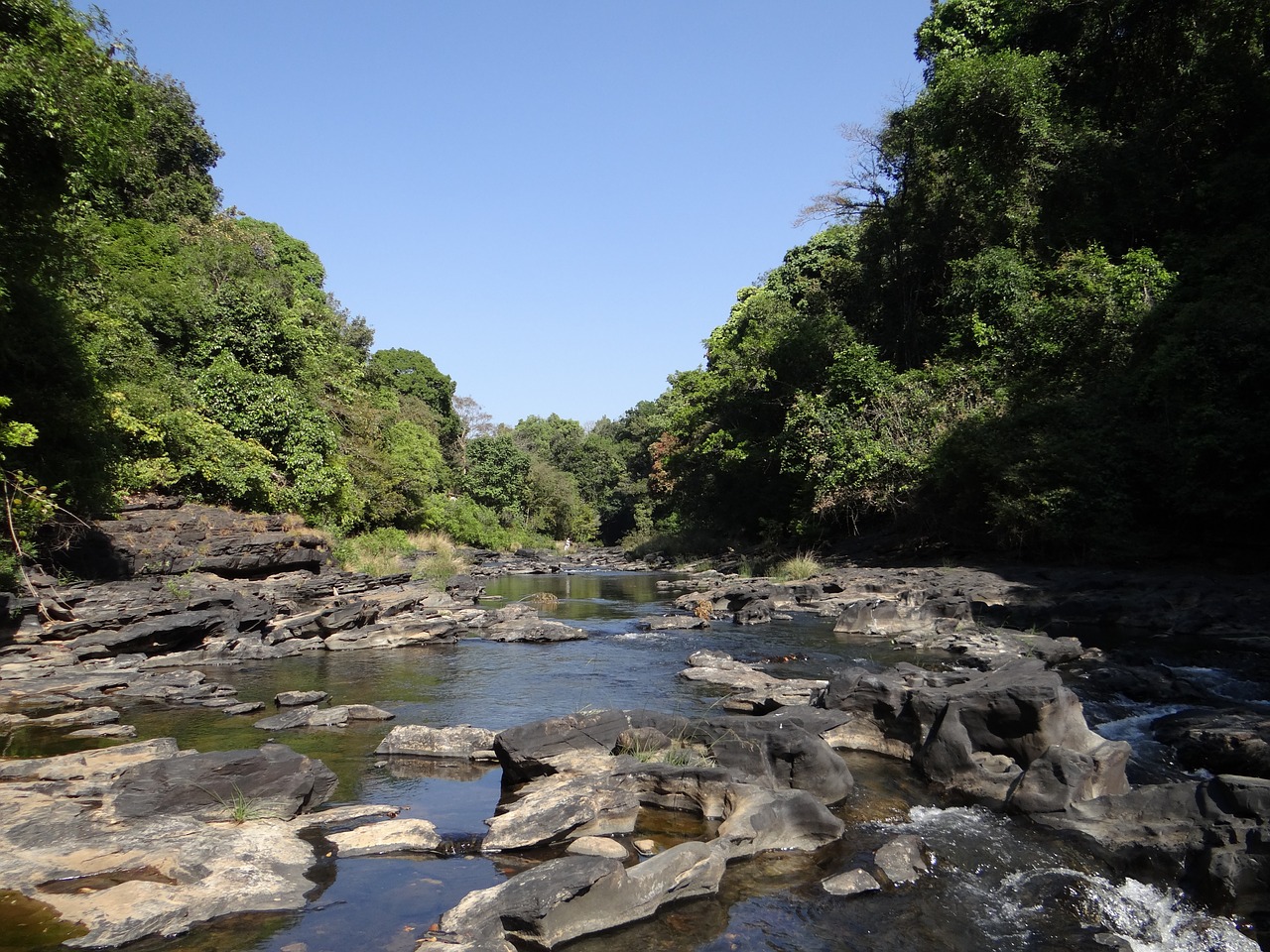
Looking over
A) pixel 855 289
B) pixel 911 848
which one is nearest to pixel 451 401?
pixel 855 289

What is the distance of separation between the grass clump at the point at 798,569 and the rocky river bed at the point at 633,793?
1079cm

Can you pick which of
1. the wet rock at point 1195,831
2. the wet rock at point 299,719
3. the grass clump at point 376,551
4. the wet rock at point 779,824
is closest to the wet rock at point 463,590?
the grass clump at point 376,551

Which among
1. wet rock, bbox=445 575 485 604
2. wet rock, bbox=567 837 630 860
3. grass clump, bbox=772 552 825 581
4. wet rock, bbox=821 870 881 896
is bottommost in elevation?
wet rock, bbox=821 870 881 896

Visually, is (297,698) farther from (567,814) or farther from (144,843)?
(567,814)

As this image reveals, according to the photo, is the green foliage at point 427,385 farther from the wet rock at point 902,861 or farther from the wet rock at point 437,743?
the wet rock at point 902,861

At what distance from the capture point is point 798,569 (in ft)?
87.4

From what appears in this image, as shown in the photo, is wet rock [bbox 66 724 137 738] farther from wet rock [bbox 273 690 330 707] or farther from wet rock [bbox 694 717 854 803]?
wet rock [bbox 694 717 854 803]

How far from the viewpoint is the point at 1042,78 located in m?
28.1

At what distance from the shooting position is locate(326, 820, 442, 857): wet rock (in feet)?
21.8

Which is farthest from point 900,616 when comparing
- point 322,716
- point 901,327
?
point 901,327

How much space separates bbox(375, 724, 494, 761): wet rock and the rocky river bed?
3 centimetres

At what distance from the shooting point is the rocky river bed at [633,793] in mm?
5633

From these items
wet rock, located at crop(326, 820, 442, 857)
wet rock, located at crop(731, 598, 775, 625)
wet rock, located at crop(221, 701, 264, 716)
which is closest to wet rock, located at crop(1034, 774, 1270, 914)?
wet rock, located at crop(326, 820, 442, 857)

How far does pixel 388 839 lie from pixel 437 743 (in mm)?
2564
